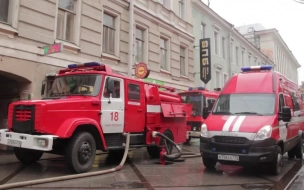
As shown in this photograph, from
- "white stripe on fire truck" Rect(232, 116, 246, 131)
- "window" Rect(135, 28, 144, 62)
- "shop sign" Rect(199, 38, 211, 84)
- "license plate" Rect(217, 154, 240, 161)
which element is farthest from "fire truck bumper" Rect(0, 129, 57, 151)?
"shop sign" Rect(199, 38, 211, 84)

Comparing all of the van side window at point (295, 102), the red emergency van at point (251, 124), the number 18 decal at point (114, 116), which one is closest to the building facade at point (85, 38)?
the number 18 decal at point (114, 116)

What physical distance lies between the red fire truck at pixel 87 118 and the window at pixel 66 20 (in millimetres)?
3959

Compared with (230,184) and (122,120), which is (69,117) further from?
(230,184)

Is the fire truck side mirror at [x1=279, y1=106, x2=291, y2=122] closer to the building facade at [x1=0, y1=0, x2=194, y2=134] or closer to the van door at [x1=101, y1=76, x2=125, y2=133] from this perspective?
the van door at [x1=101, y1=76, x2=125, y2=133]

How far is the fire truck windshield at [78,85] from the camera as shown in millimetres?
7699

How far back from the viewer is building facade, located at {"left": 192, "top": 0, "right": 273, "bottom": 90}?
2248 centimetres

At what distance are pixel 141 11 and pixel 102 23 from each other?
10.3 feet

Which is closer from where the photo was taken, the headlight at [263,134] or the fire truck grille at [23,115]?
the fire truck grille at [23,115]

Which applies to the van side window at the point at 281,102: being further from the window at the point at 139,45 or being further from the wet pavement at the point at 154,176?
the window at the point at 139,45

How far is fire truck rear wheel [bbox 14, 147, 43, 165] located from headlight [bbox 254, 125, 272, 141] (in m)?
5.69

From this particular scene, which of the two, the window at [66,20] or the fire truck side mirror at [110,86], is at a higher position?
the window at [66,20]

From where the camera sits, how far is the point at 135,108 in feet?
29.2

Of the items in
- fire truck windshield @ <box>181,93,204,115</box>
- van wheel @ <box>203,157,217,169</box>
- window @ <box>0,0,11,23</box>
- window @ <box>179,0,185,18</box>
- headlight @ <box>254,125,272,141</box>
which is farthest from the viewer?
window @ <box>179,0,185,18</box>

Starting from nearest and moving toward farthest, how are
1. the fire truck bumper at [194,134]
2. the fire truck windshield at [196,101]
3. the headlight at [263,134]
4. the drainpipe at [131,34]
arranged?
the headlight at [263,134], the fire truck bumper at [194,134], the fire truck windshield at [196,101], the drainpipe at [131,34]
